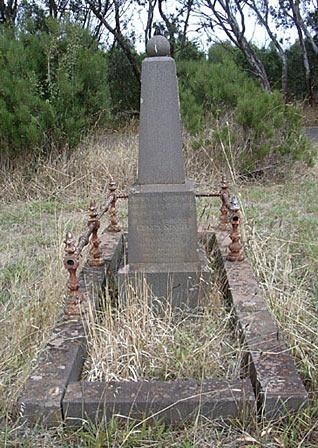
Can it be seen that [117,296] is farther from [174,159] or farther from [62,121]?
[62,121]

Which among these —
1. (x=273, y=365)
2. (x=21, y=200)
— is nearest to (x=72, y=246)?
(x=273, y=365)

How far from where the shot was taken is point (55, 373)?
8.63ft

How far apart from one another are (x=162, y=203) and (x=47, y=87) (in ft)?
18.8

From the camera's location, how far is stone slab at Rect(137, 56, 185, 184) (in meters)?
3.66

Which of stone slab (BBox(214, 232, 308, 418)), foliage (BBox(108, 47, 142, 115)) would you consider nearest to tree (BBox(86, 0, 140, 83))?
foliage (BBox(108, 47, 142, 115))

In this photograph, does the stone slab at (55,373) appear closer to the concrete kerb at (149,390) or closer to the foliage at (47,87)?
the concrete kerb at (149,390)

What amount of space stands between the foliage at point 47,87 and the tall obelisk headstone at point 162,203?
4.75m

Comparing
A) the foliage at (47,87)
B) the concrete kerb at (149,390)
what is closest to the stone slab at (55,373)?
the concrete kerb at (149,390)

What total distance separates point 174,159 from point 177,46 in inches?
749

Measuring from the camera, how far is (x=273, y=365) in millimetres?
2650

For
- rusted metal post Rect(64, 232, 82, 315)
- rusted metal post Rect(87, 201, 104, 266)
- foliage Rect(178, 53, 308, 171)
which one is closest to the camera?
rusted metal post Rect(64, 232, 82, 315)

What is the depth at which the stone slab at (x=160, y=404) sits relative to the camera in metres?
2.46

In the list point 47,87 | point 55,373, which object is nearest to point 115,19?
point 47,87

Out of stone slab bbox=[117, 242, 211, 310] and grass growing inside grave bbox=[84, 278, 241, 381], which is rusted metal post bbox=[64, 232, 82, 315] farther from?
stone slab bbox=[117, 242, 211, 310]
